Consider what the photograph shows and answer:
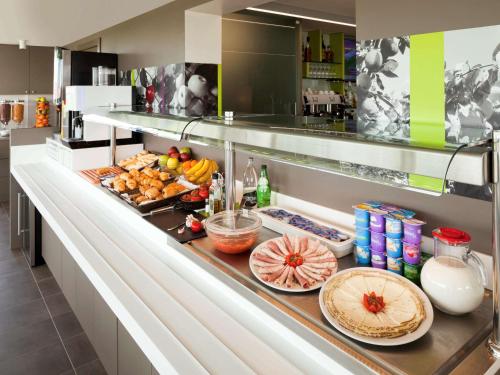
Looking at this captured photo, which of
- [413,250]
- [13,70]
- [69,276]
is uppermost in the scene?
[13,70]

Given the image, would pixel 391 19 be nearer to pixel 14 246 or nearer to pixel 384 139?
pixel 384 139

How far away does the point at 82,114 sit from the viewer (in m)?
3.18

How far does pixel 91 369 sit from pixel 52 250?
119cm

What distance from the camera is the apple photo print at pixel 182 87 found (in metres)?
2.95

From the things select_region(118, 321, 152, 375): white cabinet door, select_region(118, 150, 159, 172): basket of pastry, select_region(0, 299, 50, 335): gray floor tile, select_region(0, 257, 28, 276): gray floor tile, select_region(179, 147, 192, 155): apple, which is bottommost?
select_region(0, 299, 50, 335): gray floor tile

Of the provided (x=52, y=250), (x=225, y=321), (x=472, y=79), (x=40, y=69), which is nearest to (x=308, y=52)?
(x=472, y=79)

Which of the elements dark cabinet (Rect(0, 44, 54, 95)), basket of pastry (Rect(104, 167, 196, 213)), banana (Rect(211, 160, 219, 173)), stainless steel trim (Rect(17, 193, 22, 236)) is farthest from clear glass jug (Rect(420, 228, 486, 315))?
dark cabinet (Rect(0, 44, 54, 95))

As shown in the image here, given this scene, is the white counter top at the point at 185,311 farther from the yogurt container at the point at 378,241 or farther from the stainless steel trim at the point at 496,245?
the yogurt container at the point at 378,241

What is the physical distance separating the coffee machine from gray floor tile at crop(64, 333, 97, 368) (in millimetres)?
1537

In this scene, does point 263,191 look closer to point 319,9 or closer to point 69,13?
point 69,13

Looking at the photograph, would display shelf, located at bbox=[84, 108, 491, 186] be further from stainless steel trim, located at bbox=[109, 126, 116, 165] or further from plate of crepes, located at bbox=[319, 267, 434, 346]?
stainless steel trim, located at bbox=[109, 126, 116, 165]

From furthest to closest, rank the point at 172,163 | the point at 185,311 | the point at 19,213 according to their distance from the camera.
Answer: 1. the point at 19,213
2. the point at 172,163
3. the point at 185,311

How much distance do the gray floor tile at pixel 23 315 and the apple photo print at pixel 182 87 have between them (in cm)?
174

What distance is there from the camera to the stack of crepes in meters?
0.97
